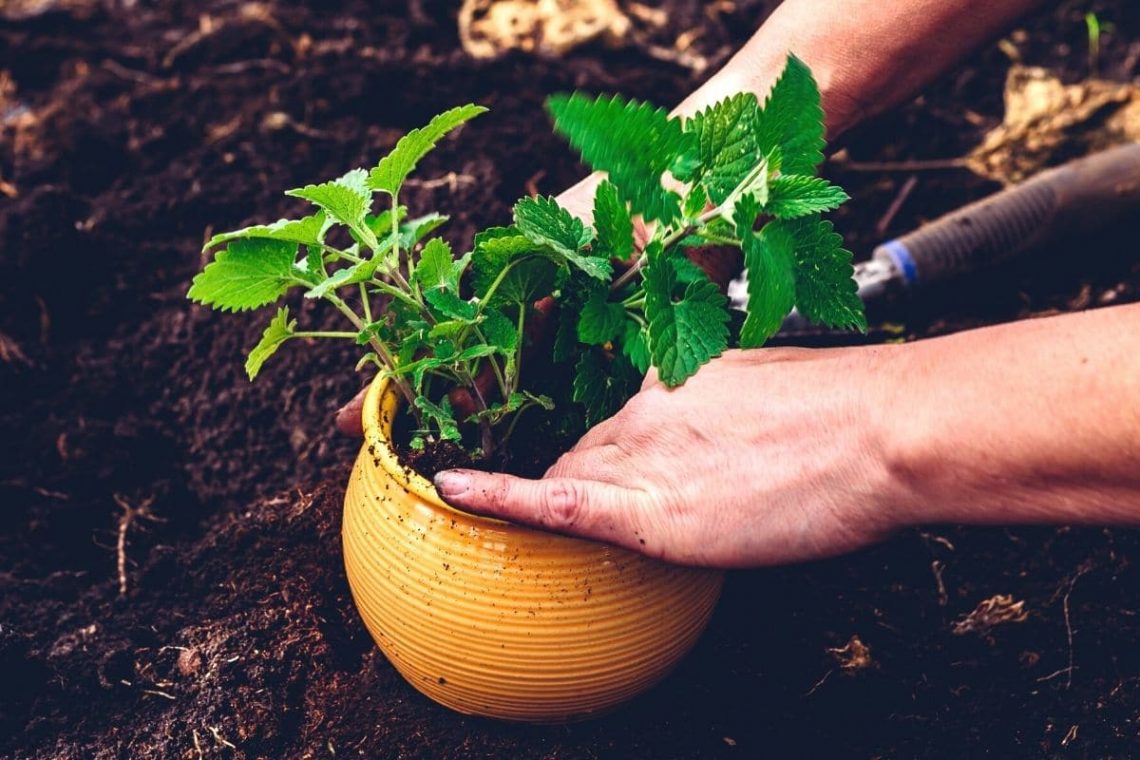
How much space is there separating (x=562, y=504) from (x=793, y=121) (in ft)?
1.73

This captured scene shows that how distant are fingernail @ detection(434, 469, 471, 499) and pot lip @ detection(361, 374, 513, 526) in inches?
1.2

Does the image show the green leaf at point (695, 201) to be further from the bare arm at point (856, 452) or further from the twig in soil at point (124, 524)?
the twig in soil at point (124, 524)

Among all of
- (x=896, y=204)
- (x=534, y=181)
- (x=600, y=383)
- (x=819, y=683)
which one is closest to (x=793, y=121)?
(x=600, y=383)

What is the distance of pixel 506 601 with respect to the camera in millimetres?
1345

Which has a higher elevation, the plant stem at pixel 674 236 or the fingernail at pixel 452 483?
the plant stem at pixel 674 236

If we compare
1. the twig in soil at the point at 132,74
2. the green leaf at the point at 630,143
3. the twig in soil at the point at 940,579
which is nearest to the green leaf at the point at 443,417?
the green leaf at the point at 630,143

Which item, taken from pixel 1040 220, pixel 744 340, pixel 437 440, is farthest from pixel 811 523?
pixel 1040 220

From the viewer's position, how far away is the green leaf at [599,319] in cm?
132

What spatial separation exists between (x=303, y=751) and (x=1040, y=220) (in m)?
1.85

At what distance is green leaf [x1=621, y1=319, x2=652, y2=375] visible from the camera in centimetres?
134

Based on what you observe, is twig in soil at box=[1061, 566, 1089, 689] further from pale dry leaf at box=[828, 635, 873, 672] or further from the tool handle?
the tool handle

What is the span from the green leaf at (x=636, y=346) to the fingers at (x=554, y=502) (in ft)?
0.53

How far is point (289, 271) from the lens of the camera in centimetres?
134

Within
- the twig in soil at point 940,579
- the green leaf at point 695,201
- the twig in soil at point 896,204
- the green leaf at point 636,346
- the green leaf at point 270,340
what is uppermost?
the green leaf at point 695,201
